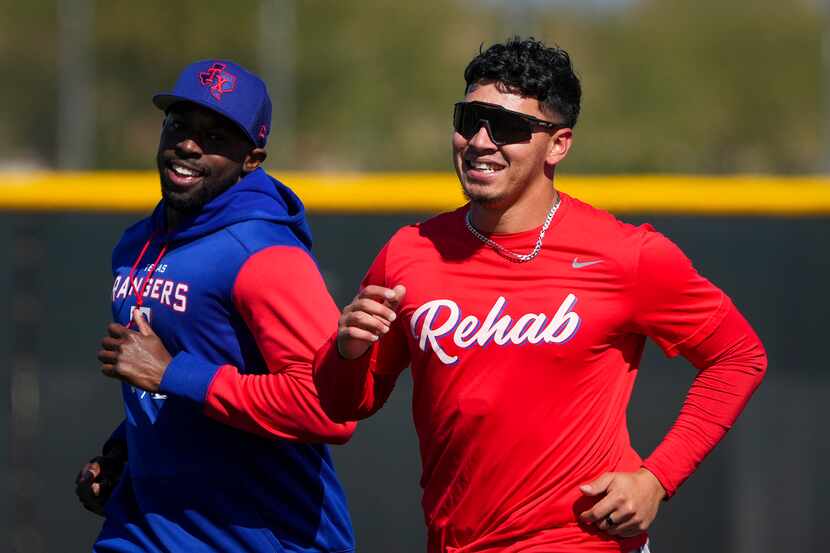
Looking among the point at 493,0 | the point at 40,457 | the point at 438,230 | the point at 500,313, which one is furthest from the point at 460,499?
the point at 493,0

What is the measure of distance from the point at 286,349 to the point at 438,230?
51 centimetres

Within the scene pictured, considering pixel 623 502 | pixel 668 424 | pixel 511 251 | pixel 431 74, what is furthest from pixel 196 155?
pixel 431 74

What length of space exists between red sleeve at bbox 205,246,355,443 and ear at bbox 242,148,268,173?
16.8 inches

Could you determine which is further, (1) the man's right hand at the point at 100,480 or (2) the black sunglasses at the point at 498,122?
(1) the man's right hand at the point at 100,480

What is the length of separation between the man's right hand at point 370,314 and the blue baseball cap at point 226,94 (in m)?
0.89

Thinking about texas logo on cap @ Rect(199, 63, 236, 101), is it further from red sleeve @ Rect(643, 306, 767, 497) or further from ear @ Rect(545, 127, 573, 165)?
red sleeve @ Rect(643, 306, 767, 497)

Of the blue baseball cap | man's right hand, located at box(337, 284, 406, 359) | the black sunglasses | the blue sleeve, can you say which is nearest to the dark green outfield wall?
the blue sleeve

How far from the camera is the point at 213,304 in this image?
3.60 meters

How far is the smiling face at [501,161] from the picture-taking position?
3.33 meters

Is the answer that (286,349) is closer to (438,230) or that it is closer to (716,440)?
(438,230)

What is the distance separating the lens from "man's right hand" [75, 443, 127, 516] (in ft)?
13.0

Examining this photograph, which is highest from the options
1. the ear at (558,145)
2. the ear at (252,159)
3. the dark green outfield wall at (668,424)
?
the ear at (558,145)

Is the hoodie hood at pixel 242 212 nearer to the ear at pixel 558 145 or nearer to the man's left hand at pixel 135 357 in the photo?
the man's left hand at pixel 135 357

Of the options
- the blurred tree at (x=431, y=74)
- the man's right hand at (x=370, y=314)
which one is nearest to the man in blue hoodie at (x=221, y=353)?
the man's right hand at (x=370, y=314)
